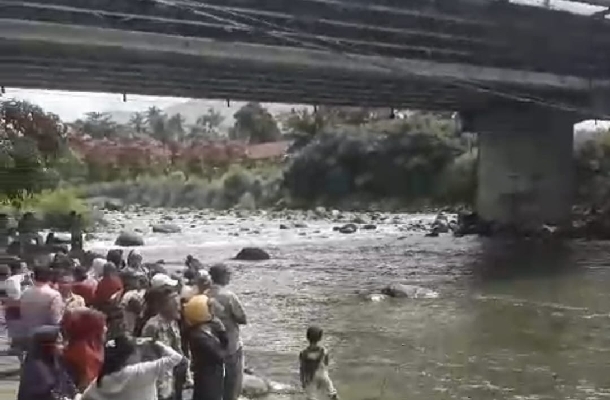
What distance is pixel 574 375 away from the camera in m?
14.4

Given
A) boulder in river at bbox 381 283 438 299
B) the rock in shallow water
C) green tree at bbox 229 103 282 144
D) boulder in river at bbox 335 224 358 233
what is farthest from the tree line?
the rock in shallow water

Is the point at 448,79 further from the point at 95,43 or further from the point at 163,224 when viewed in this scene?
the point at 163,224

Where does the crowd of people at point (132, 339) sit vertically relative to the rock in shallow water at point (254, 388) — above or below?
above

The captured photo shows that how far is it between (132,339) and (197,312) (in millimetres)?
2205

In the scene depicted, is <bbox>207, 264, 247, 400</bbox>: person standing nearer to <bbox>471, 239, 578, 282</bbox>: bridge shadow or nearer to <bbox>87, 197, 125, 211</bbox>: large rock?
<bbox>471, 239, 578, 282</bbox>: bridge shadow

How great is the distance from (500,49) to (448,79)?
205 inches

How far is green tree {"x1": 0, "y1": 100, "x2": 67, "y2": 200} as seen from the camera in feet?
101

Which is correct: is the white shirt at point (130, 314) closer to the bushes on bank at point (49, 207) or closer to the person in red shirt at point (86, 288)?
the person in red shirt at point (86, 288)

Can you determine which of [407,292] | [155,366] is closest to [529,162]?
[407,292]

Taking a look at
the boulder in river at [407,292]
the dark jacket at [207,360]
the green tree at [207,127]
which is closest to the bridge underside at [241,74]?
the boulder in river at [407,292]

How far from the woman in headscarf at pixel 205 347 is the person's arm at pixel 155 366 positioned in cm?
180

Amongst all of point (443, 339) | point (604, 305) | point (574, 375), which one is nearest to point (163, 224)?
point (604, 305)

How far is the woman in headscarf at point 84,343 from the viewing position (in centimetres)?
673

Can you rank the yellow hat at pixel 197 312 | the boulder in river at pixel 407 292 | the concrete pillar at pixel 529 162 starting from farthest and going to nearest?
1. the concrete pillar at pixel 529 162
2. the boulder in river at pixel 407 292
3. the yellow hat at pixel 197 312
